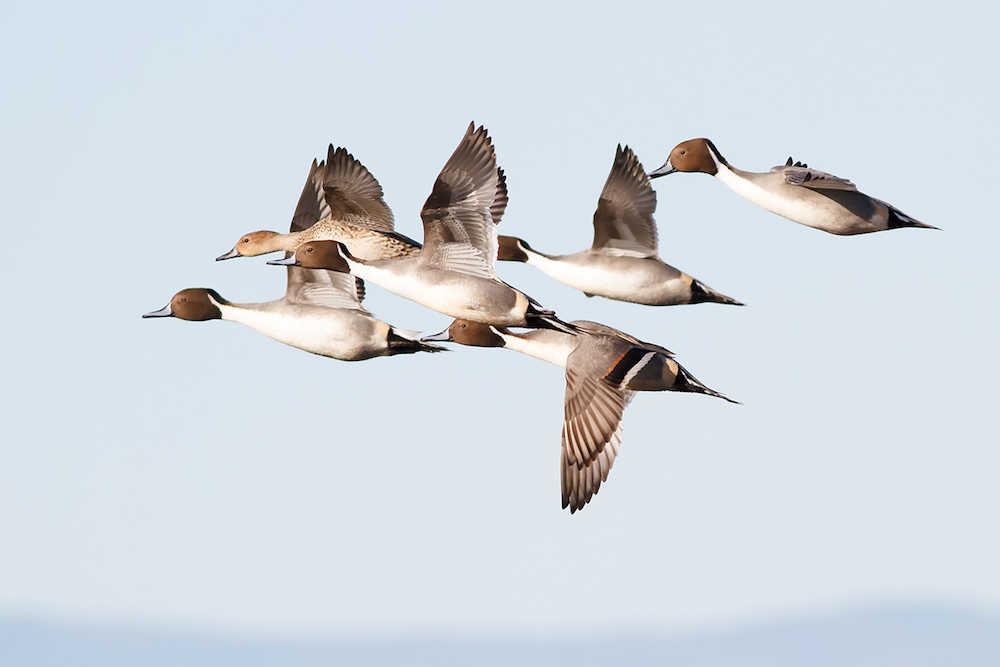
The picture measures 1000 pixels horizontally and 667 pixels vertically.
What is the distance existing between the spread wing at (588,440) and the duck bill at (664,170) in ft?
10.5

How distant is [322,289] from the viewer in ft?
41.4

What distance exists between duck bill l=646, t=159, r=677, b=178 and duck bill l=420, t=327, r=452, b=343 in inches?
105

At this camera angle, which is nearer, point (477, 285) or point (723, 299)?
point (477, 285)

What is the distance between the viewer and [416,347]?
12.2 m

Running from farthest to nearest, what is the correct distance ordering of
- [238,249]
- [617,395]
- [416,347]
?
[238,249] < [416,347] < [617,395]

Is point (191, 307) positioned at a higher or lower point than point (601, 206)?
lower

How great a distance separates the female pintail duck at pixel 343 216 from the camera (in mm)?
12961

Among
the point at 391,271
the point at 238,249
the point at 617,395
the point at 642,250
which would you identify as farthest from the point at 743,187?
the point at 238,249

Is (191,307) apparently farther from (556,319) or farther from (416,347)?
(556,319)

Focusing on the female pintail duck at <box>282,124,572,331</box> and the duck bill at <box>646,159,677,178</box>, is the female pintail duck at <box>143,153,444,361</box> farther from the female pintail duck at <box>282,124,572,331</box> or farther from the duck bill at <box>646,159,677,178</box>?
the duck bill at <box>646,159,677,178</box>

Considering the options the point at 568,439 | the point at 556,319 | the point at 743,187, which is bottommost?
the point at 568,439

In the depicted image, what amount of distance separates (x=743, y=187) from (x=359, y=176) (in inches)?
137

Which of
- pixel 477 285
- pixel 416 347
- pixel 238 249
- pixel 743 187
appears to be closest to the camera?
pixel 477 285

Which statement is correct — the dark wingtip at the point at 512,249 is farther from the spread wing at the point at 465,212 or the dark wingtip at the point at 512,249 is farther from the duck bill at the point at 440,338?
the spread wing at the point at 465,212
